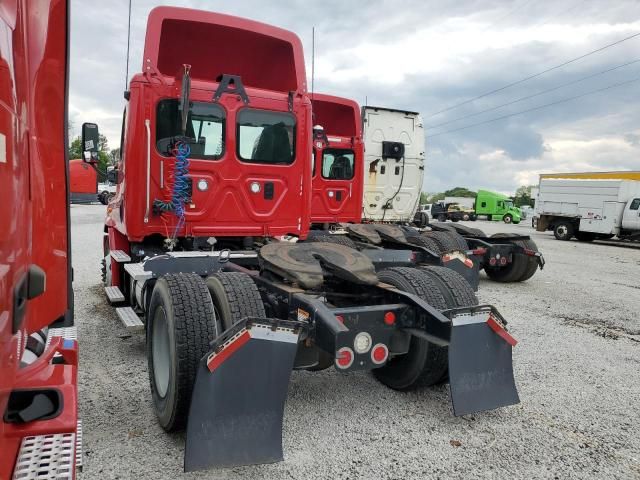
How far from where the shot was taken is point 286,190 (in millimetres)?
5461

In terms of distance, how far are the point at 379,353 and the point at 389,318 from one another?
23cm

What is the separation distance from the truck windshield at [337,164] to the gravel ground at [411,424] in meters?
4.40

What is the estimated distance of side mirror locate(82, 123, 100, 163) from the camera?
470cm

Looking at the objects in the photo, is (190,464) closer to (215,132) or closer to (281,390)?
(281,390)

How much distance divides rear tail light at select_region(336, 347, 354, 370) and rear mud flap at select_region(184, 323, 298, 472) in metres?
0.31

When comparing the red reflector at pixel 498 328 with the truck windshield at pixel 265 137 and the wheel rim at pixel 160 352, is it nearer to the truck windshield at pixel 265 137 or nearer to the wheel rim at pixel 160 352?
the wheel rim at pixel 160 352

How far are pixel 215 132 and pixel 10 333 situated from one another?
376cm

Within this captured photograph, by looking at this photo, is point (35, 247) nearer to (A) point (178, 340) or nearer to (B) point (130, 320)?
(A) point (178, 340)

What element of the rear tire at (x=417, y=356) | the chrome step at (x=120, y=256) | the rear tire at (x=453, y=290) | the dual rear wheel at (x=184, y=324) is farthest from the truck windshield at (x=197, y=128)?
the rear tire at (x=453, y=290)

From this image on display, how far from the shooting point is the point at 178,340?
3.01 m

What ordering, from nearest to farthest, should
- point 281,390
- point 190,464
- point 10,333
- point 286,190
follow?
point 10,333 < point 190,464 < point 281,390 < point 286,190

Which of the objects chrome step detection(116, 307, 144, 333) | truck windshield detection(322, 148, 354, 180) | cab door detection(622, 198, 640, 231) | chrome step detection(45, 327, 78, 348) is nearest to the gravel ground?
chrome step detection(116, 307, 144, 333)

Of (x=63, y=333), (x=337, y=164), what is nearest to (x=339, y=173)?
(x=337, y=164)

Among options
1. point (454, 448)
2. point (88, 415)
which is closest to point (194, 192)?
point (88, 415)
